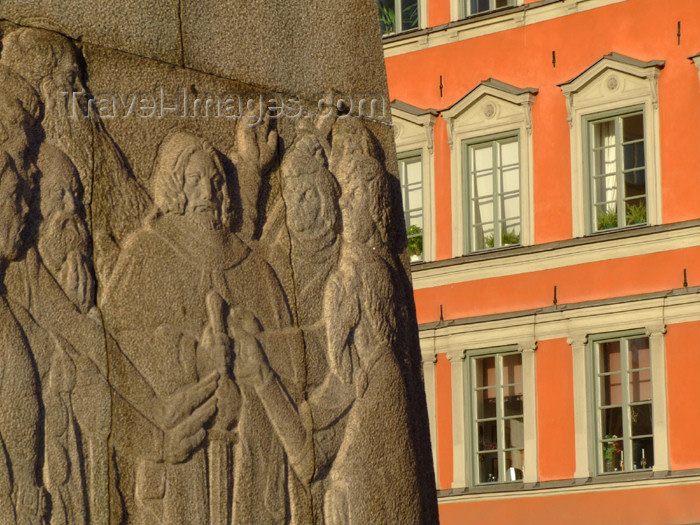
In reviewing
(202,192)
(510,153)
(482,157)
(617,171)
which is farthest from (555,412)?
(202,192)

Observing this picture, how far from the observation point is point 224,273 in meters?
7.03

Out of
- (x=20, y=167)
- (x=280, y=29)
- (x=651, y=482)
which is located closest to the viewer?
(x=20, y=167)

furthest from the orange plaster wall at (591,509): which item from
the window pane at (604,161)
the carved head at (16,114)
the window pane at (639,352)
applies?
the carved head at (16,114)

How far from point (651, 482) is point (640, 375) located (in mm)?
1304

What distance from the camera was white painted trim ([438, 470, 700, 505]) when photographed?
22328mm

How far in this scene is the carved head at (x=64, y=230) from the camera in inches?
258

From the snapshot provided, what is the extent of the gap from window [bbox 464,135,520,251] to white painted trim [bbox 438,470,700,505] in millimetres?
3254

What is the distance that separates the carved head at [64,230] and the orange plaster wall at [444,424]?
60.2 ft

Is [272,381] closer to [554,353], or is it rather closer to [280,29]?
[280,29]

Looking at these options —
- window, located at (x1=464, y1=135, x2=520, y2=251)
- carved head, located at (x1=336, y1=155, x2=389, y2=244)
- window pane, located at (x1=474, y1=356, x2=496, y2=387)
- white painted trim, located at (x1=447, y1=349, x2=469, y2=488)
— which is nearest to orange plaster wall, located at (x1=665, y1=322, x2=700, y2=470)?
window pane, located at (x1=474, y1=356, x2=496, y2=387)

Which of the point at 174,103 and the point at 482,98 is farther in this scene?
the point at 482,98

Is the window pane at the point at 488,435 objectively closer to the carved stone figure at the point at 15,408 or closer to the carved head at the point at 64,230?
the carved head at the point at 64,230

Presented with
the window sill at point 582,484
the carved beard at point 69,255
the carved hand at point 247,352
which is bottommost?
the window sill at point 582,484

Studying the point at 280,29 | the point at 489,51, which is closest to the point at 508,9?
the point at 489,51
